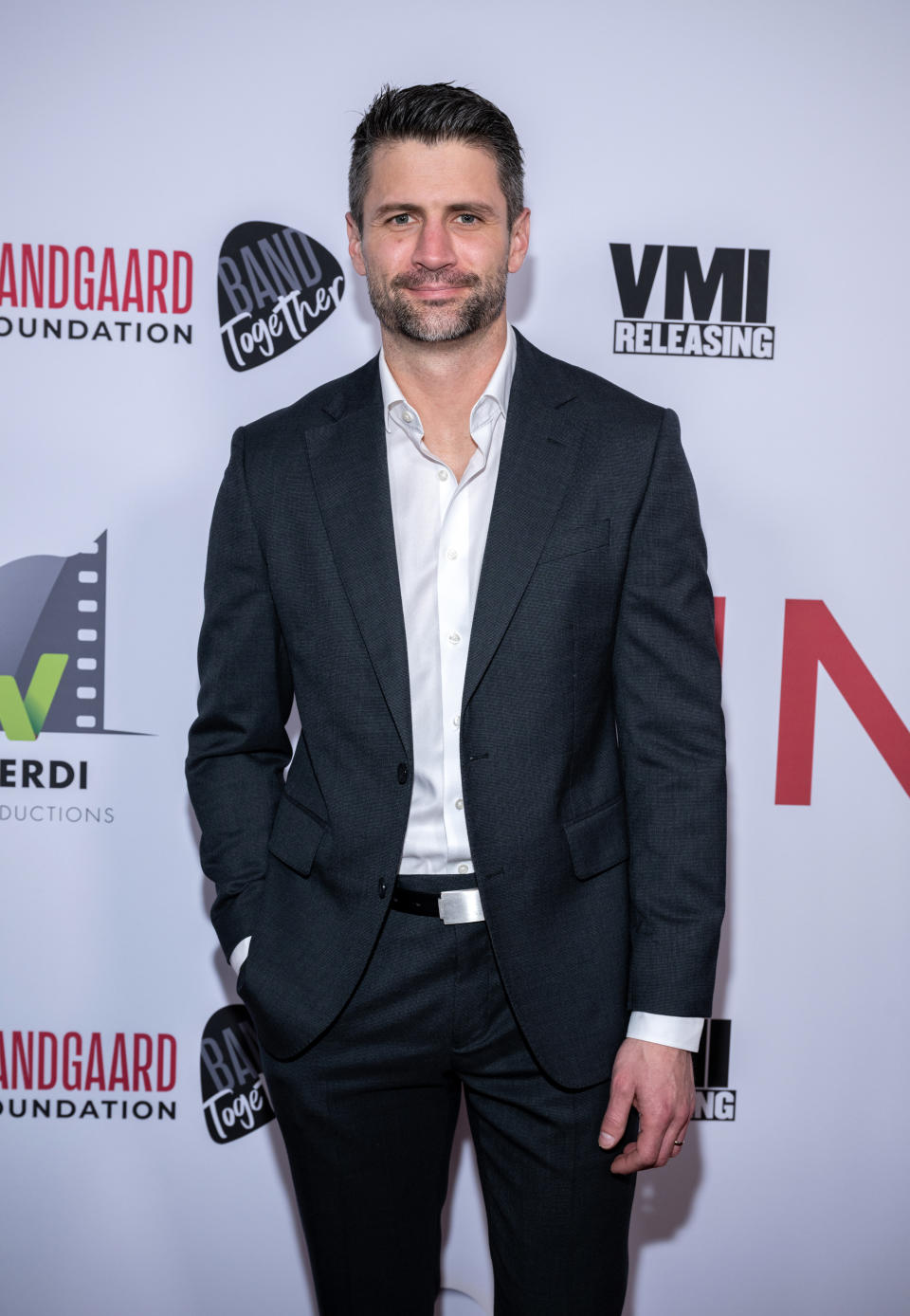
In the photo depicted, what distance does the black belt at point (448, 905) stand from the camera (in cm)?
158

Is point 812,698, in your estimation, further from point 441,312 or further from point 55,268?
point 55,268

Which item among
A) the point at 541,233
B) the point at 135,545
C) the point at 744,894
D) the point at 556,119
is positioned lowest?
the point at 744,894

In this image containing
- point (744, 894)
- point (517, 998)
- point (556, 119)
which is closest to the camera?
point (517, 998)

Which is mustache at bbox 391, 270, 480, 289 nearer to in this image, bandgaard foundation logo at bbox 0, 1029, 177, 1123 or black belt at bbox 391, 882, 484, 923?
black belt at bbox 391, 882, 484, 923

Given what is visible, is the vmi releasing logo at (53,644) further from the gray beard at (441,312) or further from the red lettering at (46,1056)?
the gray beard at (441,312)

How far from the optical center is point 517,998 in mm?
1571

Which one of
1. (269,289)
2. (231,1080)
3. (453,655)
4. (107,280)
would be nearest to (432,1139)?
(453,655)

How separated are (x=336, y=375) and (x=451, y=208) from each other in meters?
0.71

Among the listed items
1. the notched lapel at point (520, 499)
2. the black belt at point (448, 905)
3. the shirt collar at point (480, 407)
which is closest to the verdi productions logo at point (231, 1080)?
the black belt at point (448, 905)

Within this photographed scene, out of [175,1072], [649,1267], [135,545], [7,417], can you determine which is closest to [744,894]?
[649,1267]

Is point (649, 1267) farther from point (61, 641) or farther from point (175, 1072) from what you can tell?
point (61, 641)

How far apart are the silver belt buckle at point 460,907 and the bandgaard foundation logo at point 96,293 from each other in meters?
1.26

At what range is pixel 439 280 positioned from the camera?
161 cm

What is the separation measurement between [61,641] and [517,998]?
1.24 metres
